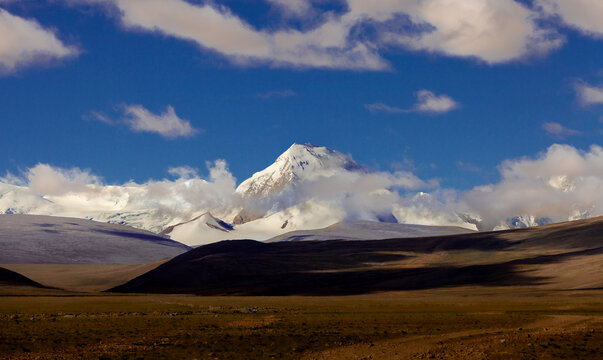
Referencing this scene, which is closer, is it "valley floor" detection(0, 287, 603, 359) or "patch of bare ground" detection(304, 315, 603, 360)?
"patch of bare ground" detection(304, 315, 603, 360)

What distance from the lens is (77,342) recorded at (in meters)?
51.2

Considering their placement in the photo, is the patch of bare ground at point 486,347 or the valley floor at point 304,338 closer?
the patch of bare ground at point 486,347

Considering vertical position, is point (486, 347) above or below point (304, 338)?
below

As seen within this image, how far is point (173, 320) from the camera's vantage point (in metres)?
71.8

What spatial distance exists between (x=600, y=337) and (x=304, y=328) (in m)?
23.4

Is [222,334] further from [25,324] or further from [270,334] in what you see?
[25,324]

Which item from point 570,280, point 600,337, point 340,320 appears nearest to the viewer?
point 600,337

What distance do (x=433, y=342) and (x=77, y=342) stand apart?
973 inches

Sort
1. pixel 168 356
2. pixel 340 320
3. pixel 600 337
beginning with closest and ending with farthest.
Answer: pixel 168 356 < pixel 600 337 < pixel 340 320

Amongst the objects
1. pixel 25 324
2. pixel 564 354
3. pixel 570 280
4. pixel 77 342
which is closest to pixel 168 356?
pixel 77 342

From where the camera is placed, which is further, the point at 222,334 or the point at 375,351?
the point at 222,334

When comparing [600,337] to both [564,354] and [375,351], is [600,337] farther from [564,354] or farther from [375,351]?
[375,351]

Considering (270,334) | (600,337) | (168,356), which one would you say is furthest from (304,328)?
(600,337)

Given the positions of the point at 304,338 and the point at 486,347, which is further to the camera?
the point at 304,338
